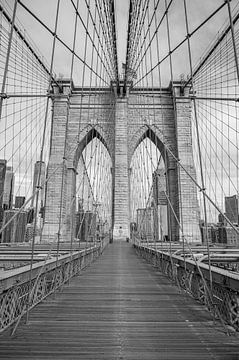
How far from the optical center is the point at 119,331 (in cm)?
186

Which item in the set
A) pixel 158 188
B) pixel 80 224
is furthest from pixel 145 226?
pixel 158 188

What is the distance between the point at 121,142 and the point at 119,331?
17.1 metres

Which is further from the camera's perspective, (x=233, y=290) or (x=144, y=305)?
(x=144, y=305)

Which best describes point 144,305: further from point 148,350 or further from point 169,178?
point 169,178

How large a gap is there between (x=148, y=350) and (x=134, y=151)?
737 inches

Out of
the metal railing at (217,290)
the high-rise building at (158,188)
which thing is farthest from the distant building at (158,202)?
the metal railing at (217,290)

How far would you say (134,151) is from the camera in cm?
1998

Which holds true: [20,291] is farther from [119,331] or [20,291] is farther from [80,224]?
[80,224]

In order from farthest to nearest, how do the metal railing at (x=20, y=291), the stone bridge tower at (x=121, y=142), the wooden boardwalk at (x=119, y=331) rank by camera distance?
1. the stone bridge tower at (x=121, y=142)
2. the metal railing at (x=20, y=291)
3. the wooden boardwalk at (x=119, y=331)

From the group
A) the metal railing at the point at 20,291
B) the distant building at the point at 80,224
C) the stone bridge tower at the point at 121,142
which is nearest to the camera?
the metal railing at the point at 20,291

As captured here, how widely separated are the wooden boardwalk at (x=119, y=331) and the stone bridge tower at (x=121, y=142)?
14518mm

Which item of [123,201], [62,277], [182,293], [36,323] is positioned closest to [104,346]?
[36,323]

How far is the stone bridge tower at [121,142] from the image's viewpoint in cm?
1775

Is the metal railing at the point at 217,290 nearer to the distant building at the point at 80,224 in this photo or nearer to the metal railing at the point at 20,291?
the metal railing at the point at 20,291
